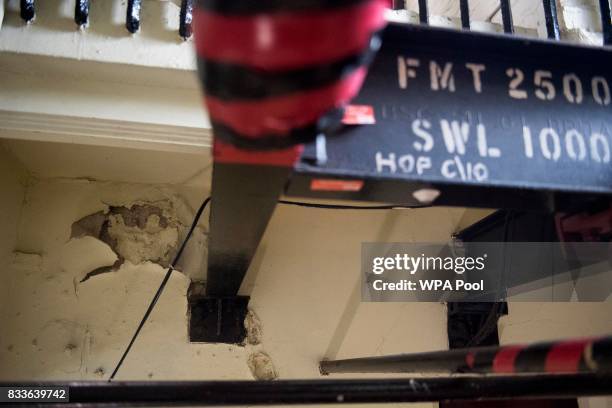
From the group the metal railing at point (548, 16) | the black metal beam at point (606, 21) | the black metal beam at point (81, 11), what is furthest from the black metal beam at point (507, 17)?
the black metal beam at point (81, 11)

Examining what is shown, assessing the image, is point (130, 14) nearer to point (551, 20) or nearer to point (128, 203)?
point (128, 203)

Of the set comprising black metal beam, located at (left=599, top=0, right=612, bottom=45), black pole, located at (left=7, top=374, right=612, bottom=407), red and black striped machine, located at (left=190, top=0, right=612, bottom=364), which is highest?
black metal beam, located at (left=599, top=0, right=612, bottom=45)

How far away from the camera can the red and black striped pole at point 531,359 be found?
572mm

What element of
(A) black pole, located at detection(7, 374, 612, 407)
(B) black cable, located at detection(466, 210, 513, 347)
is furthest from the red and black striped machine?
(B) black cable, located at detection(466, 210, 513, 347)

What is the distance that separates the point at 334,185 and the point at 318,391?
30 cm

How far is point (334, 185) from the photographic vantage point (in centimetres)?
73

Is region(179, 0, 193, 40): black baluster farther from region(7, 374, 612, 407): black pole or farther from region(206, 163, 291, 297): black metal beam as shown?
region(7, 374, 612, 407): black pole

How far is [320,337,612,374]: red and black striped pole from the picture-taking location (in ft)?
1.88

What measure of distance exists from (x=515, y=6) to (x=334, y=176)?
5.30ft

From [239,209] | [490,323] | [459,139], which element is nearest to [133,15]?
[239,209]

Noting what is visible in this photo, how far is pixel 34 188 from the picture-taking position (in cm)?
207

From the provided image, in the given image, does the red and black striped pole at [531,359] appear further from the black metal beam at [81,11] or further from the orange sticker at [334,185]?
the black metal beam at [81,11]

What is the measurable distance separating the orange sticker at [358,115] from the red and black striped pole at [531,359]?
1.26 ft

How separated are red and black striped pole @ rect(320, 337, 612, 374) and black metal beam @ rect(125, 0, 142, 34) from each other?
1.15m
